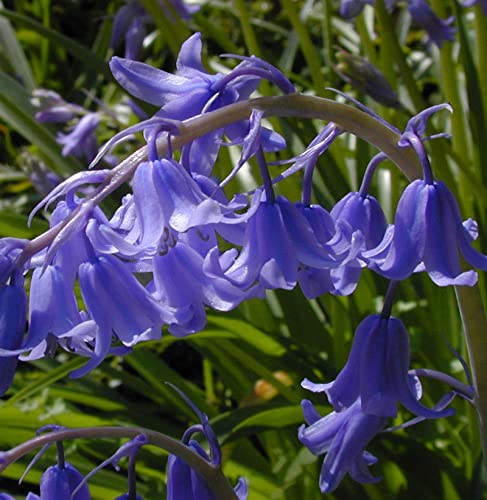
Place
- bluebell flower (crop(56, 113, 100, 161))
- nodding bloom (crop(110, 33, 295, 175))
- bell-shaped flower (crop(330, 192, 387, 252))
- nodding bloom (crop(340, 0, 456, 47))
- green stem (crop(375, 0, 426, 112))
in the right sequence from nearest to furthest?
nodding bloom (crop(110, 33, 295, 175))
bell-shaped flower (crop(330, 192, 387, 252))
green stem (crop(375, 0, 426, 112))
nodding bloom (crop(340, 0, 456, 47))
bluebell flower (crop(56, 113, 100, 161))

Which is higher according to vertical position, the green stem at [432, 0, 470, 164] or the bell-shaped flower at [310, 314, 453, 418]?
the bell-shaped flower at [310, 314, 453, 418]

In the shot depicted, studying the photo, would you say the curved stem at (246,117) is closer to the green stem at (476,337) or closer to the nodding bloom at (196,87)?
the nodding bloom at (196,87)

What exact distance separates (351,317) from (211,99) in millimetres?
1411

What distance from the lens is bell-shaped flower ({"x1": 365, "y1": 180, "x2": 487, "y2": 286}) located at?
2.95ft

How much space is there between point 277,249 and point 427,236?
148 millimetres

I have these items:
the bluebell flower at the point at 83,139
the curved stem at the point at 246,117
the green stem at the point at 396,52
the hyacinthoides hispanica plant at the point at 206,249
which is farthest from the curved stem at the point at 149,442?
the bluebell flower at the point at 83,139

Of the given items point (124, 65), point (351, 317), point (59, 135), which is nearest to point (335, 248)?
point (124, 65)

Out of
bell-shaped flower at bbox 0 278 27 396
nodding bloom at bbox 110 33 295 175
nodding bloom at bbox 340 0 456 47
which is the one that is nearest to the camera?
bell-shaped flower at bbox 0 278 27 396

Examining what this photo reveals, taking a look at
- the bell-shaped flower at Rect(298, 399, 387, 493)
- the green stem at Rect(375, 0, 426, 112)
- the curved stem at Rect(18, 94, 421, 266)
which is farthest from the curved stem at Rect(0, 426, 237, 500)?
the green stem at Rect(375, 0, 426, 112)

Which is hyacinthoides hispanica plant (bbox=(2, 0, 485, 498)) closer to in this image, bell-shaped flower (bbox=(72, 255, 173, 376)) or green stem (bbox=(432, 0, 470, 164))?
bell-shaped flower (bbox=(72, 255, 173, 376))

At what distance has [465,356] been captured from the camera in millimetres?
2219

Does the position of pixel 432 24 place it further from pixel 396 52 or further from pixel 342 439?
pixel 342 439

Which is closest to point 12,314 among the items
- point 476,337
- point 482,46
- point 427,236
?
point 427,236

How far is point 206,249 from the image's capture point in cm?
96
